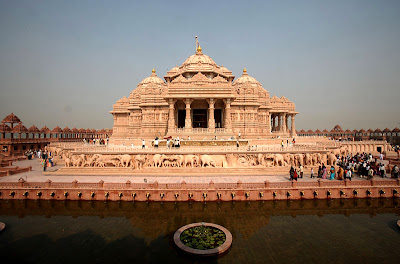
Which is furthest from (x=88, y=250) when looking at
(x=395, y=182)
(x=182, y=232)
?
(x=395, y=182)

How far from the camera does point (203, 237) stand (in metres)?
10.5

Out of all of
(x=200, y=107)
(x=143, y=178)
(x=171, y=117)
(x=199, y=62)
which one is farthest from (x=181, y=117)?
(x=143, y=178)

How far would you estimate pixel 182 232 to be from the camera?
1100 cm

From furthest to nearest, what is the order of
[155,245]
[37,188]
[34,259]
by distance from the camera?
[37,188] → [155,245] → [34,259]

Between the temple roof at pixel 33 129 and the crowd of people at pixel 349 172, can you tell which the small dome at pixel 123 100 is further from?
the crowd of people at pixel 349 172

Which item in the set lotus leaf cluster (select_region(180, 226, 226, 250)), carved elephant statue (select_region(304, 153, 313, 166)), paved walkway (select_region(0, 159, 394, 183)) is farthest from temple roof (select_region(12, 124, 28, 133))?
carved elephant statue (select_region(304, 153, 313, 166))

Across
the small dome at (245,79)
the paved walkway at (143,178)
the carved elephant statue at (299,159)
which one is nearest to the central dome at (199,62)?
the small dome at (245,79)

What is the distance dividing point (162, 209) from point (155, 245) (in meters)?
4.24

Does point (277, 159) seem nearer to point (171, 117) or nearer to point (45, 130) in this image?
point (171, 117)

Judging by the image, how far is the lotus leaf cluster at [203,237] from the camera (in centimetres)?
985

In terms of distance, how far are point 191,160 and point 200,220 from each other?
8.79 metres

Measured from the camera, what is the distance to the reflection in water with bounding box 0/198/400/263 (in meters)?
9.84

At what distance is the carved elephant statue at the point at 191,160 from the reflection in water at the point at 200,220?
6530 millimetres

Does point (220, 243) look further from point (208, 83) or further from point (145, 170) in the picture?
point (208, 83)
